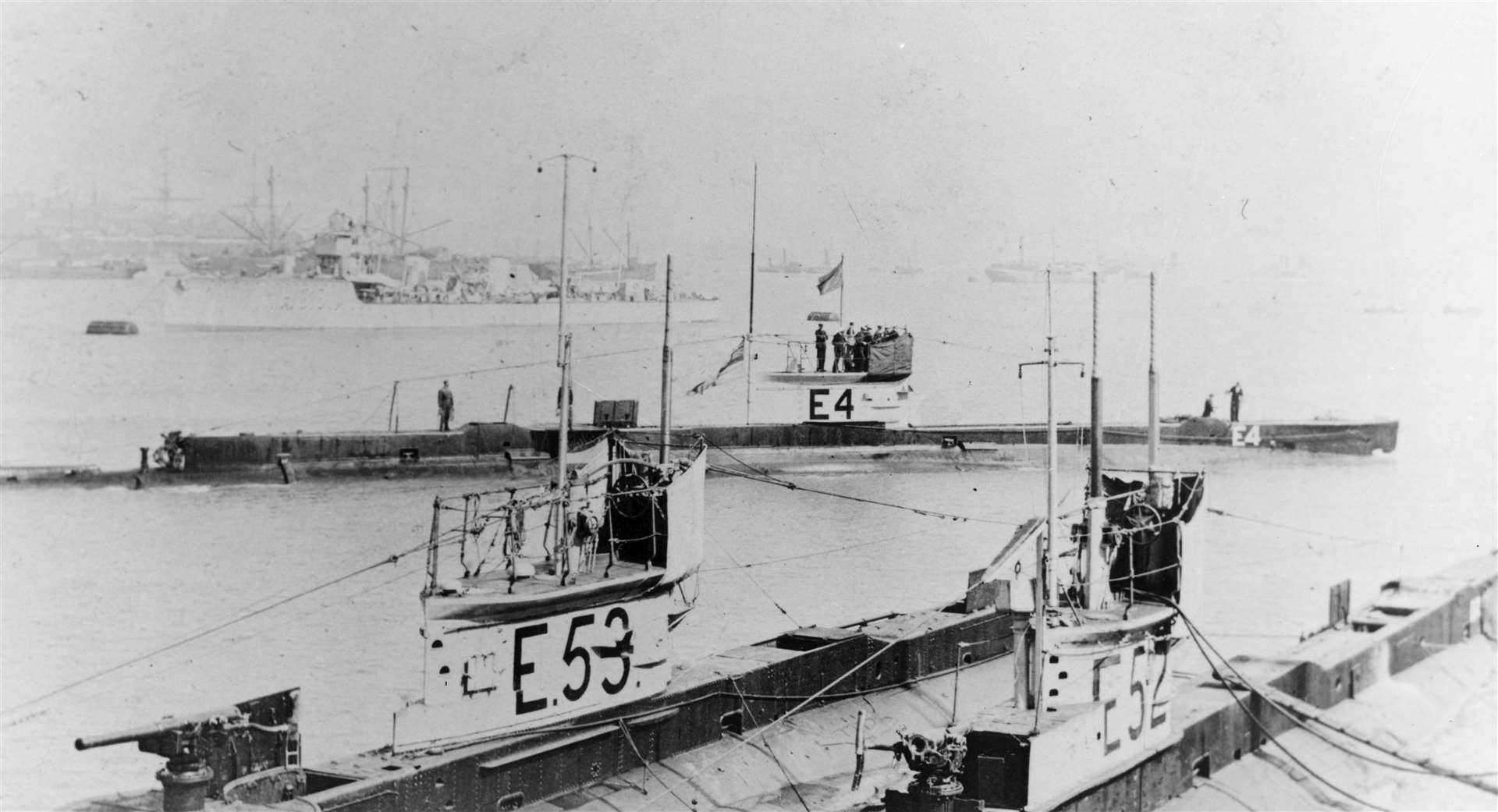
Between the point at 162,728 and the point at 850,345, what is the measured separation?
14229mm

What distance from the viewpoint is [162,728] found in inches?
328

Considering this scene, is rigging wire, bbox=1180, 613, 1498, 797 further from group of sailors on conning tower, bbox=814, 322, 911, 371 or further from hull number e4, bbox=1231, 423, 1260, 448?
hull number e4, bbox=1231, 423, 1260, 448

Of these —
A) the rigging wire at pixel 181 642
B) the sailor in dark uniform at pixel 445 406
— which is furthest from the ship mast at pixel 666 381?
the sailor in dark uniform at pixel 445 406

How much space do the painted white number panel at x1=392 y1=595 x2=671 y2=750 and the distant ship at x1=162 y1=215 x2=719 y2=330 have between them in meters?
25.4

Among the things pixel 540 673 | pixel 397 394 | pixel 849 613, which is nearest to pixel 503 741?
pixel 540 673

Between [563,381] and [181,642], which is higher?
[563,381]

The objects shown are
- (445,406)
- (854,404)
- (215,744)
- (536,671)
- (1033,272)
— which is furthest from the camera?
(445,406)

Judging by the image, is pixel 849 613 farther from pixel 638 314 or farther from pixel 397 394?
pixel 638 314

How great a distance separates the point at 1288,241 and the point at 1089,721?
15.7 m

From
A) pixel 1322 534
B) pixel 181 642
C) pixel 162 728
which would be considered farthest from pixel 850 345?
pixel 162 728

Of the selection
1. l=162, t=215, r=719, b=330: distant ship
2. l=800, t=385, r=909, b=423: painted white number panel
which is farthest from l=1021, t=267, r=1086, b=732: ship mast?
l=162, t=215, r=719, b=330: distant ship

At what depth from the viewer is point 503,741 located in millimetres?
9859

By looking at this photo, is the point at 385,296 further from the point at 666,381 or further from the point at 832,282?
the point at 666,381

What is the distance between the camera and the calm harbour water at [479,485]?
14.6 meters
